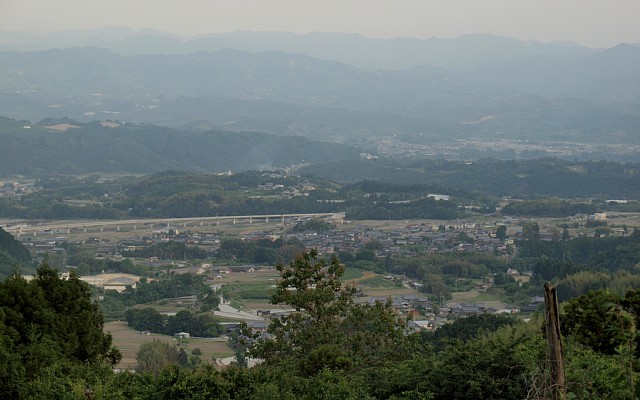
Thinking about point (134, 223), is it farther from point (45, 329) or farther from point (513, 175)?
point (45, 329)

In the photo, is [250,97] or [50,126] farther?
[250,97]

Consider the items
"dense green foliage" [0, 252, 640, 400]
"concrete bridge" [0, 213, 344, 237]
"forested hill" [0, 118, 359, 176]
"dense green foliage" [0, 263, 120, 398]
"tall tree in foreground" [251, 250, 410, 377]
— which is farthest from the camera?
"forested hill" [0, 118, 359, 176]

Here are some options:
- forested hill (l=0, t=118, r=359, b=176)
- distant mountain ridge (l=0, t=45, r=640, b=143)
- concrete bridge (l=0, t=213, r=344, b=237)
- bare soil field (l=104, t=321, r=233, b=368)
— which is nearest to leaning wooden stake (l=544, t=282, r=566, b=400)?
bare soil field (l=104, t=321, r=233, b=368)

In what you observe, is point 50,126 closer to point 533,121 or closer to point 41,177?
point 41,177

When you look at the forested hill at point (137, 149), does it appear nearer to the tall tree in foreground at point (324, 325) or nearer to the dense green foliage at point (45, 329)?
the tall tree in foreground at point (324, 325)

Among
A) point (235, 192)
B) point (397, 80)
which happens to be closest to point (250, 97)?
point (397, 80)

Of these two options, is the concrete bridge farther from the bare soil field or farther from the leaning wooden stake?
the leaning wooden stake

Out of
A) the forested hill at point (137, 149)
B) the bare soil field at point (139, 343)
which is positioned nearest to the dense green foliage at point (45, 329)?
the bare soil field at point (139, 343)
